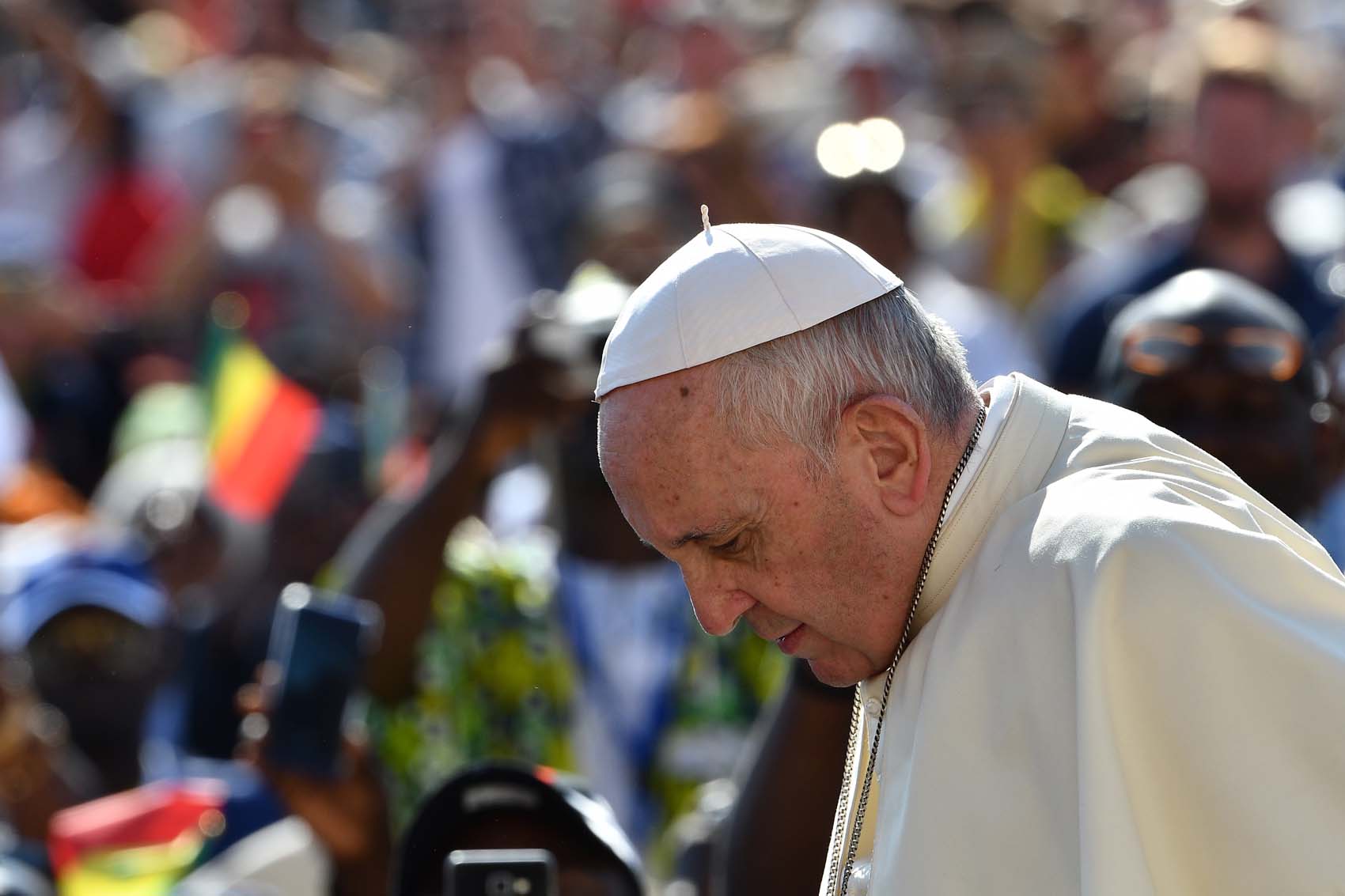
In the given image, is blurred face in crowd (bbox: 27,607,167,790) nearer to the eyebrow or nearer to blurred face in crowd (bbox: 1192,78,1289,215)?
blurred face in crowd (bbox: 1192,78,1289,215)

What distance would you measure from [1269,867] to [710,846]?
2009 millimetres

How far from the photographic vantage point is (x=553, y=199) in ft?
30.0

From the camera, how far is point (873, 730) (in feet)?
8.69

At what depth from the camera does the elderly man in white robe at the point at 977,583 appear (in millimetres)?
2111

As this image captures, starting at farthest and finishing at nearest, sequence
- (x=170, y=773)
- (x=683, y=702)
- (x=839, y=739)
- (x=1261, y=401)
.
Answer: (x=170, y=773) < (x=683, y=702) < (x=1261, y=401) < (x=839, y=739)

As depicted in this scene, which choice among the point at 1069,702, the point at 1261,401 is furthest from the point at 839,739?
the point at 1069,702

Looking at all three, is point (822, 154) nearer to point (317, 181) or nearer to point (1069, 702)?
point (317, 181)

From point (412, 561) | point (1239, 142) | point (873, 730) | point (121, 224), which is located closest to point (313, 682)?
point (412, 561)

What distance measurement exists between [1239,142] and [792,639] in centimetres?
401

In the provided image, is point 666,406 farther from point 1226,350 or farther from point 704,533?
point 1226,350

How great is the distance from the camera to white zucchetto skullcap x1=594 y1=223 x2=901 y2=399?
2.45m

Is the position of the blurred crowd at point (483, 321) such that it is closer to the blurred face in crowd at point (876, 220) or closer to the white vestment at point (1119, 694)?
the blurred face in crowd at point (876, 220)

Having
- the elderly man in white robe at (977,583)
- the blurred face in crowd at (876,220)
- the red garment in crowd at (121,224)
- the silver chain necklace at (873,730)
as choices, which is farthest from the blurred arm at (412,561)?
the red garment in crowd at (121,224)

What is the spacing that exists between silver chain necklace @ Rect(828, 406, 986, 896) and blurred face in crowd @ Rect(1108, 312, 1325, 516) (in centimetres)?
133
